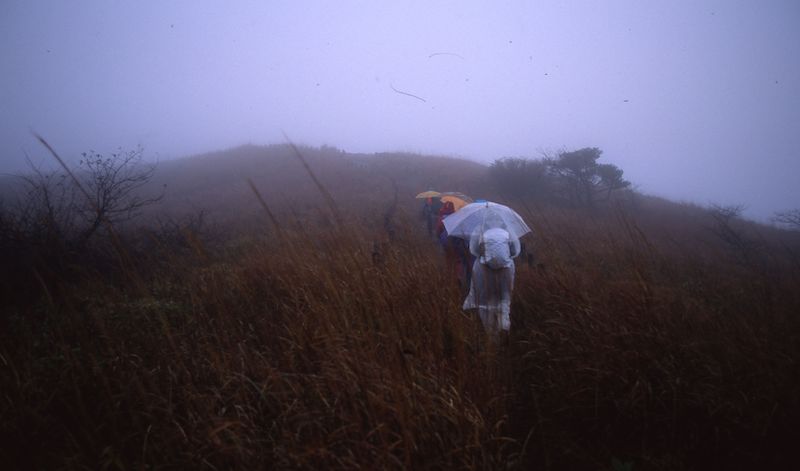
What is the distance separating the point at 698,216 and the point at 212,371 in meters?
21.4

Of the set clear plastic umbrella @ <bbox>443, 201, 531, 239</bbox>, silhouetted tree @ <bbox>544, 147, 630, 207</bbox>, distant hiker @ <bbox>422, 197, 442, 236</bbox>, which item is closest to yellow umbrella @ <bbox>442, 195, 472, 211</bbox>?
distant hiker @ <bbox>422, 197, 442, 236</bbox>

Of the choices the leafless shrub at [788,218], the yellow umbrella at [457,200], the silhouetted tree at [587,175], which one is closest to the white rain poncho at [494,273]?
the yellow umbrella at [457,200]

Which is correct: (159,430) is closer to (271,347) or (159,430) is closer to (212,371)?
(212,371)

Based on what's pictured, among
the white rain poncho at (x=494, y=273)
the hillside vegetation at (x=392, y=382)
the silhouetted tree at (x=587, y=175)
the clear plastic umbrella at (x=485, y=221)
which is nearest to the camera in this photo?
the hillside vegetation at (x=392, y=382)

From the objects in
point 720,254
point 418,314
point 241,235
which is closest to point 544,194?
point 720,254

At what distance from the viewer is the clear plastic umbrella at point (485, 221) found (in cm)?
354

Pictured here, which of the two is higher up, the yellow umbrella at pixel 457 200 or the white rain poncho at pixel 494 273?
Answer: the yellow umbrella at pixel 457 200

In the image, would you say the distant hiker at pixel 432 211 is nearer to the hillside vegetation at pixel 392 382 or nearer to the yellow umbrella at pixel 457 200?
the yellow umbrella at pixel 457 200

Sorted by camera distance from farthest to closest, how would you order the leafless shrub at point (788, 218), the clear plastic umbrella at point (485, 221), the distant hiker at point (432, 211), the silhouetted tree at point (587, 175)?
the silhouetted tree at point (587, 175) → the leafless shrub at point (788, 218) → the distant hiker at point (432, 211) → the clear plastic umbrella at point (485, 221)

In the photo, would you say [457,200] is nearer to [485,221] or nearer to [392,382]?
[485,221]

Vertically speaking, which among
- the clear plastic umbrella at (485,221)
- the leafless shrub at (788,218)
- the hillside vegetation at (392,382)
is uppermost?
the clear plastic umbrella at (485,221)

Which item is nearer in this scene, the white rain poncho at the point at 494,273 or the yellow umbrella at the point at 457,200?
the white rain poncho at the point at 494,273

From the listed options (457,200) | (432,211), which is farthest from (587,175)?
(457,200)

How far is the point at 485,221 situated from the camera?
3.54m
